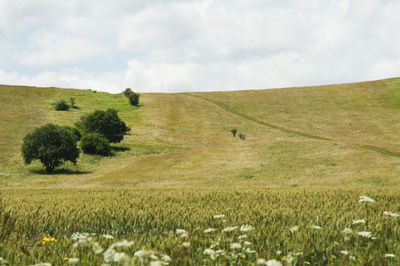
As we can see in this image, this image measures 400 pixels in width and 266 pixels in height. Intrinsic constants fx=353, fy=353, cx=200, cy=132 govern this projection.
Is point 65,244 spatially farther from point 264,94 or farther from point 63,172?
point 264,94

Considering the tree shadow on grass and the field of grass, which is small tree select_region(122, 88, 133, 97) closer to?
the field of grass

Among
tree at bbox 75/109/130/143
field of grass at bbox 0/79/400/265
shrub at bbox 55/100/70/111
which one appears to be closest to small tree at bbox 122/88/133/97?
field of grass at bbox 0/79/400/265

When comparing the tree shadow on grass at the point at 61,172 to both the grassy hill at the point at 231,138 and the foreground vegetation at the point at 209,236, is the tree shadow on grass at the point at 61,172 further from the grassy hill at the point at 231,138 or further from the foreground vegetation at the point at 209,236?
the foreground vegetation at the point at 209,236

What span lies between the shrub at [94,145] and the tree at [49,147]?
29.5 feet

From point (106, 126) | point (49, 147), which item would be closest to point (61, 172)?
point (49, 147)

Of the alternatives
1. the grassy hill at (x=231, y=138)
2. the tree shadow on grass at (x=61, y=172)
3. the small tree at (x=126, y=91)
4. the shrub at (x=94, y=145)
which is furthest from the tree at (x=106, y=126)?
the small tree at (x=126, y=91)

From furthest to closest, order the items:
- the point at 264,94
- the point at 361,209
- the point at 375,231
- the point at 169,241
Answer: the point at 264,94 < the point at 361,209 < the point at 375,231 < the point at 169,241

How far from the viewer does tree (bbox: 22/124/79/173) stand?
49.8 meters

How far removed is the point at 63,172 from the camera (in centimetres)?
5031

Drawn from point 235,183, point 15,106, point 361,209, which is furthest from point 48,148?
point 15,106

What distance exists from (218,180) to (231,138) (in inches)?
1494

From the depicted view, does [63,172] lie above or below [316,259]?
below

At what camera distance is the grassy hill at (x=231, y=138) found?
40.0 m

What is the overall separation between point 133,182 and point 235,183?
11.2 meters
